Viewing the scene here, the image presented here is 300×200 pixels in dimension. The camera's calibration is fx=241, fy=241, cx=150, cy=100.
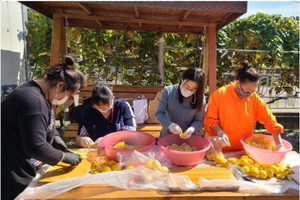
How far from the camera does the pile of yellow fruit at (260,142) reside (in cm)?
187

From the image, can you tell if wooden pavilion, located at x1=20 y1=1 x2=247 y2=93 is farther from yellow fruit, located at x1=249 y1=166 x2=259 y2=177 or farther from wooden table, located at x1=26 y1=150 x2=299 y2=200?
wooden table, located at x1=26 y1=150 x2=299 y2=200

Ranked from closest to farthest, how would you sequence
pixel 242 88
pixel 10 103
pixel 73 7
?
pixel 10 103 < pixel 242 88 < pixel 73 7

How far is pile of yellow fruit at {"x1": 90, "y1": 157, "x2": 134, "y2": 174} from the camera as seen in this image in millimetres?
1616

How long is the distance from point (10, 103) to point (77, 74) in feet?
1.41

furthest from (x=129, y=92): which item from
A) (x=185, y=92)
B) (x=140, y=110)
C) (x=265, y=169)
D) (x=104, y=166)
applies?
(x=265, y=169)

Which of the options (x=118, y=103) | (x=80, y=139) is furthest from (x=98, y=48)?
(x=80, y=139)

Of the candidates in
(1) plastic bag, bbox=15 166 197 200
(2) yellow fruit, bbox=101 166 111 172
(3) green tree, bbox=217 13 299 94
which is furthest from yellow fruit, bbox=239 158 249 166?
(3) green tree, bbox=217 13 299 94

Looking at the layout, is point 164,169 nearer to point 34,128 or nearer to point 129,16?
point 34,128

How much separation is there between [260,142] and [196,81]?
70cm

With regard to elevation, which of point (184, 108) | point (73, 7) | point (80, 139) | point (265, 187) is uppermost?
point (73, 7)

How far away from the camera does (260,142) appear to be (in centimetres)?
192

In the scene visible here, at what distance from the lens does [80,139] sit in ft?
6.82

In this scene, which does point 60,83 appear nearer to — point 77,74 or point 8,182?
point 77,74

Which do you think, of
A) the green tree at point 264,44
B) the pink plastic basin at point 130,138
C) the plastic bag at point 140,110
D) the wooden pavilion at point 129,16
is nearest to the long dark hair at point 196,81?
the pink plastic basin at point 130,138
